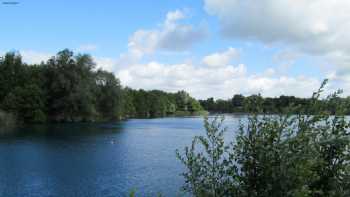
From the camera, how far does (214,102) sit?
17450 centimetres

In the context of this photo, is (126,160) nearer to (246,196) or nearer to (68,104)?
(246,196)

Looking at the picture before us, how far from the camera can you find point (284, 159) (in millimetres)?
2598

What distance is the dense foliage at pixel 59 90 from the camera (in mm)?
71500

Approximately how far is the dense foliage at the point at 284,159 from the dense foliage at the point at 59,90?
234ft

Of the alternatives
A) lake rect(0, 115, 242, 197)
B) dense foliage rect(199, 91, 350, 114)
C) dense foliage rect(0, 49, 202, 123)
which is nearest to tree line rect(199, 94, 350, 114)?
dense foliage rect(199, 91, 350, 114)

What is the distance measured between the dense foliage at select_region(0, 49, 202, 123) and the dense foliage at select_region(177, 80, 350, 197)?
234 feet

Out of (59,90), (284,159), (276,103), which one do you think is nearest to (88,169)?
(276,103)

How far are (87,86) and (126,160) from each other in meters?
48.6

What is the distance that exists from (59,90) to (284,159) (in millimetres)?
77724

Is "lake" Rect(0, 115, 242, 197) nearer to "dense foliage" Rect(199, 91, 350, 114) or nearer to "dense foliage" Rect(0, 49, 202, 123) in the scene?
"dense foliage" Rect(199, 91, 350, 114)

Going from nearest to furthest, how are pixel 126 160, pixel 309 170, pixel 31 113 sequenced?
pixel 309 170 < pixel 126 160 < pixel 31 113

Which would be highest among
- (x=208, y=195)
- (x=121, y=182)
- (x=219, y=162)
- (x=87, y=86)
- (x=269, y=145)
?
(x=87, y=86)

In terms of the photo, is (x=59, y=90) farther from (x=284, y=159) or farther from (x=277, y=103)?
(x=284, y=159)

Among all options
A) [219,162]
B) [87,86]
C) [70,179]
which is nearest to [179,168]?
[70,179]
